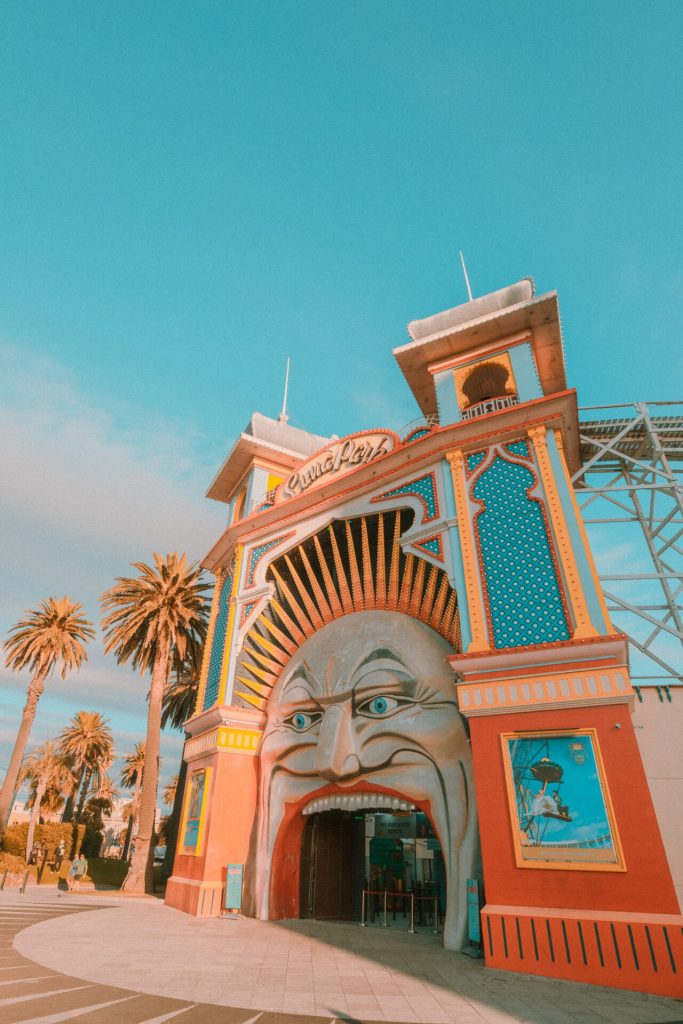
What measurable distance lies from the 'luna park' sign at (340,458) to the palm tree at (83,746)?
3220 centimetres

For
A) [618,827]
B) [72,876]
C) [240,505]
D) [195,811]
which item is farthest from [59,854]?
[618,827]

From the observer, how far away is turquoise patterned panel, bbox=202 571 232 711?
16.1 meters

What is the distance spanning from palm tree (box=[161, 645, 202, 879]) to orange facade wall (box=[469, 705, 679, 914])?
1729cm

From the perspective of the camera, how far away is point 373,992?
6.62 metres

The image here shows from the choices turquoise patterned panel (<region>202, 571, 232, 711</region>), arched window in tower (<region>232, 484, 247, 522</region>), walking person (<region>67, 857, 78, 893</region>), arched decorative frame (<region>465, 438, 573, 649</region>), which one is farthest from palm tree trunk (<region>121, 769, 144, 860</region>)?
arched decorative frame (<region>465, 438, 573, 649</region>)

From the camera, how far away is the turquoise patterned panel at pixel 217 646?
16.1 meters

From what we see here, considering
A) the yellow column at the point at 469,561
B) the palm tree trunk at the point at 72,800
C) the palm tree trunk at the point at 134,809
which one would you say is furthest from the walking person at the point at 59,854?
the yellow column at the point at 469,561

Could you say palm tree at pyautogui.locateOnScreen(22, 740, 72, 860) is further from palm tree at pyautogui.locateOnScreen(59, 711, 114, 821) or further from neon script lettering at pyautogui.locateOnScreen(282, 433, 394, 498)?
neon script lettering at pyautogui.locateOnScreen(282, 433, 394, 498)

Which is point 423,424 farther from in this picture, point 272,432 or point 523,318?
point 272,432

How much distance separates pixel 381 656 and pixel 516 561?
12.2ft

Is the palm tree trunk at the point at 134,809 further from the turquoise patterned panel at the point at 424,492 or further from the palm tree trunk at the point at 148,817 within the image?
the turquoise patterned panel at the point at 424,492

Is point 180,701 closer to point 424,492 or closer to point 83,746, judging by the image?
point 83,746

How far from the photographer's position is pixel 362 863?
15.6m

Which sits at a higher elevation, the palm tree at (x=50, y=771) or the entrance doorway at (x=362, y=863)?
the palm tree at (x=50, y=771)
